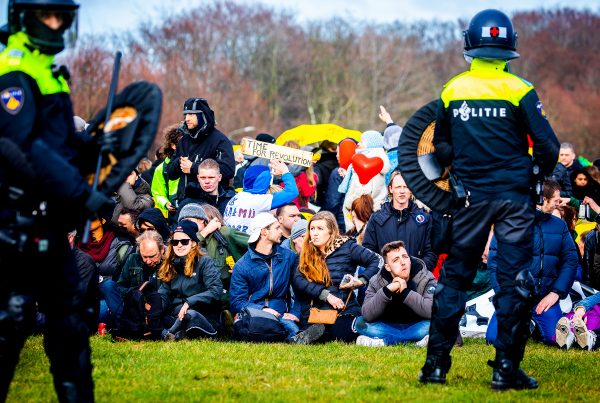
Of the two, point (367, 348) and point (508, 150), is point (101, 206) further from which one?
point (367, 348)

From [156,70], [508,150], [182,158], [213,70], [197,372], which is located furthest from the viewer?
[213,70]

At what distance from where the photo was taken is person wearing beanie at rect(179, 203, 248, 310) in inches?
479

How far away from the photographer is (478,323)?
1188cm

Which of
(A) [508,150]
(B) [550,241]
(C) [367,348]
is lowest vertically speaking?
(C) [367,348]

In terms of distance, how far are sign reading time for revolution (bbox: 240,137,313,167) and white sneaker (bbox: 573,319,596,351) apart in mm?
4791

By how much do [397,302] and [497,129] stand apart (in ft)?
11.8

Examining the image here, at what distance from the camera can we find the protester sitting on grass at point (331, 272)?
11305mm

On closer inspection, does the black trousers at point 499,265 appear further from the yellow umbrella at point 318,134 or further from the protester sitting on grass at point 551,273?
the yellow umbrella at point 318,134

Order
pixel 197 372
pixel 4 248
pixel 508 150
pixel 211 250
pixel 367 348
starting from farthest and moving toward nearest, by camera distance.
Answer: pixel 211 250
pixel 367 348
pixel 197 372
pixel 508 150
pixel 4 248

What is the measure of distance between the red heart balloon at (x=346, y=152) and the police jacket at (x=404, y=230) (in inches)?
129

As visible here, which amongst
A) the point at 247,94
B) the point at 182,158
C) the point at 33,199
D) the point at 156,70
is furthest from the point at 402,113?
the point at 33,199

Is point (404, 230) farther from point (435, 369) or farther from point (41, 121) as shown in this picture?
point (41, 121)

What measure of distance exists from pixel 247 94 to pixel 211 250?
222ft

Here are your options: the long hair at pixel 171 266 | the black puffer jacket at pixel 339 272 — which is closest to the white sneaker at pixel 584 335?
the black puffer jacket at pixel 339 272
